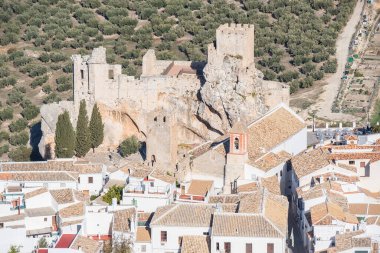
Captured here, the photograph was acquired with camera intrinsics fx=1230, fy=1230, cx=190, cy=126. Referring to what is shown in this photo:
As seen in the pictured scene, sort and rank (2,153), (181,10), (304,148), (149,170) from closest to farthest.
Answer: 1. (149,170)
2. (304,148)
3. (2,153)
4. (181,10)

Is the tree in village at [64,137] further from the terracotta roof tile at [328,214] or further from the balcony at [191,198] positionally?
the terracotta roof tile at [328,214]

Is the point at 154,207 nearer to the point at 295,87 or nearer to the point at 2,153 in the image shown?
the point at 2,153

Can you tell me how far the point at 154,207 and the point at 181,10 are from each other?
121 ft

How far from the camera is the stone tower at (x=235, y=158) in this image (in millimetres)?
49719

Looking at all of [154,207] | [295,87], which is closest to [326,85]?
[295,87]

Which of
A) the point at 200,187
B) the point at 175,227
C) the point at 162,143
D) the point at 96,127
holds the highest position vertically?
the point at 96,127

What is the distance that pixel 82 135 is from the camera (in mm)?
56094

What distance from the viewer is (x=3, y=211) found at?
4722cm

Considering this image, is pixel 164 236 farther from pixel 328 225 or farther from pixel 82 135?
pixel 82 135

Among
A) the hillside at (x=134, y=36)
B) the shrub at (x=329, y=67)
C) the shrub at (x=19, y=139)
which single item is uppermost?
the hillside at (x=134, y=36)

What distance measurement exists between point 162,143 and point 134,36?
2796cm

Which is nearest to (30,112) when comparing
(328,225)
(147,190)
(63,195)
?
(63,195)

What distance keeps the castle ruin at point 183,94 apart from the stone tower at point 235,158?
16.9 ft

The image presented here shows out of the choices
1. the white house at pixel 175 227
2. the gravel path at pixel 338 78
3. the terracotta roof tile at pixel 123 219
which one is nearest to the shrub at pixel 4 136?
the gravel path at pixel 338 78
